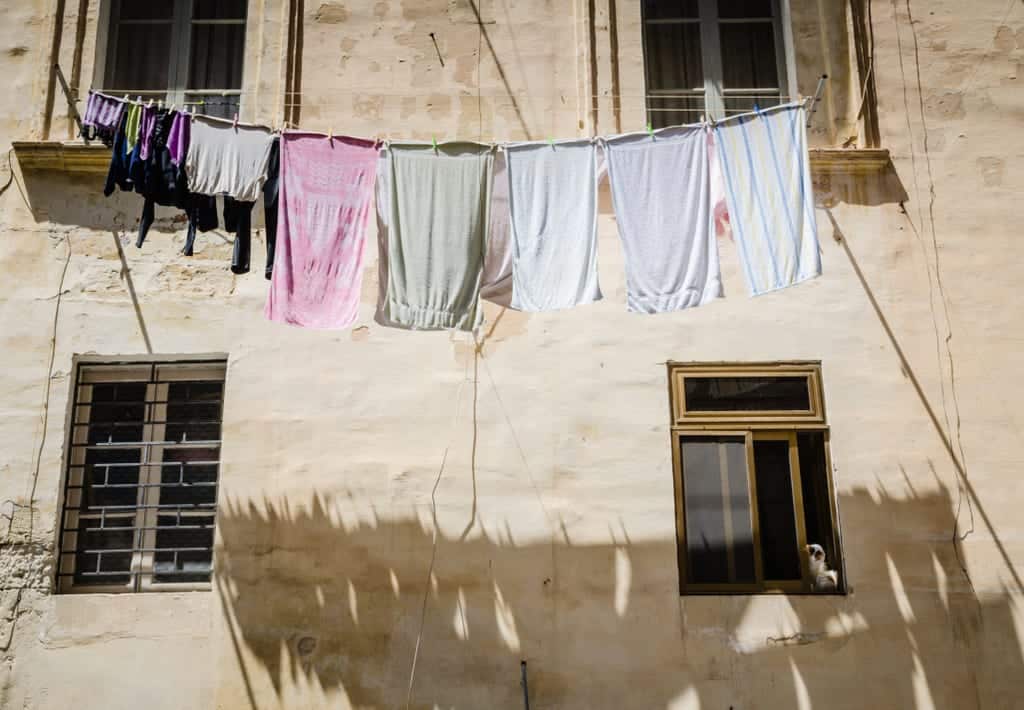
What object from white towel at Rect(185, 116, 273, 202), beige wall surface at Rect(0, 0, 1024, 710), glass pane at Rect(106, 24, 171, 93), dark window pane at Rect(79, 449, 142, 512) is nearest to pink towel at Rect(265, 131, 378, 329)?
white towel at Rect(185, 116, 273, 202)

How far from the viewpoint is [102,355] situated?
695 centimetres

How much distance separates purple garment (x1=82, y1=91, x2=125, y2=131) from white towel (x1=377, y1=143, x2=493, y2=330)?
5.75 feet

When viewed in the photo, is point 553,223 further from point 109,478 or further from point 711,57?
point 109,478

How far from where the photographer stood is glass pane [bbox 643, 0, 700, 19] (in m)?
8.02

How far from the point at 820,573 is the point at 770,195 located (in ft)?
8.28

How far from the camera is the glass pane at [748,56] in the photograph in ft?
25.7

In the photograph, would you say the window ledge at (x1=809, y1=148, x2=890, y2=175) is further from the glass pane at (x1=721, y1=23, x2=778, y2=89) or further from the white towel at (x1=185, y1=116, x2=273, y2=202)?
the white towel at (x1=185, y1=116, x2=273, y2=202)

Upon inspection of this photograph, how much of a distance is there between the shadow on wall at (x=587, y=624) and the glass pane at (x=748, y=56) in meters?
3.37

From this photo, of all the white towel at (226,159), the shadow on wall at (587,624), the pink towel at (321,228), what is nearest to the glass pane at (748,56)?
the pink towel at (321,228)

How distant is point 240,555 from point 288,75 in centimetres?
364

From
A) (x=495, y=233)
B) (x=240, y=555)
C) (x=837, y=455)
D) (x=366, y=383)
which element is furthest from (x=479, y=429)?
(x=837, y=455)

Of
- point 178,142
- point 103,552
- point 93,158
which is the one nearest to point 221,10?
point 93,158

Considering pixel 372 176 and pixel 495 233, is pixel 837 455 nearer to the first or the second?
pixel 495 233

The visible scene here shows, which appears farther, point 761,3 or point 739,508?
point 761,3
